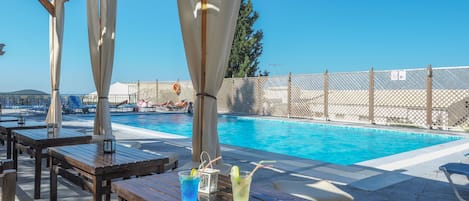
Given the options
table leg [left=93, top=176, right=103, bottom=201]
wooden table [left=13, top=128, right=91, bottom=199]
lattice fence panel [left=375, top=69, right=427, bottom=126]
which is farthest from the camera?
lattice fence panel [left=375, top=69, right=427, bottom=126]

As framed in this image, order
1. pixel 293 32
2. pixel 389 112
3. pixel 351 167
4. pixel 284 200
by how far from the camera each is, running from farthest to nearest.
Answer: pixel 293 32 → pixel 389 112 → pixel 351 167 → pixel 284 200

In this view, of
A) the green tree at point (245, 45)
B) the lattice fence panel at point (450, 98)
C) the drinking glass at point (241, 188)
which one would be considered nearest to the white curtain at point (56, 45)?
the drinking glass at point (241, 188)

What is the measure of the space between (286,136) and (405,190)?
619 centimetres

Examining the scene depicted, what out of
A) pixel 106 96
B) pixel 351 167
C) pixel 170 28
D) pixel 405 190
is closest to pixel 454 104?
pixel 351 167

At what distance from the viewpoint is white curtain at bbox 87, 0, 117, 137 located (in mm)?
4438

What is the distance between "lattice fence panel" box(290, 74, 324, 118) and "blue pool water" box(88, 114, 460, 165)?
3.67ft

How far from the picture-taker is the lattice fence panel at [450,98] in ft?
29.1

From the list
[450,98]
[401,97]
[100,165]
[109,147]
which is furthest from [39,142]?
[401,97]

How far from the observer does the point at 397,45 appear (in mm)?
19297

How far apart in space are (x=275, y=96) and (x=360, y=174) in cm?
971

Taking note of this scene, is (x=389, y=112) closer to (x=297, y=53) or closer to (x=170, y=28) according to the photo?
(x=170, y=28)

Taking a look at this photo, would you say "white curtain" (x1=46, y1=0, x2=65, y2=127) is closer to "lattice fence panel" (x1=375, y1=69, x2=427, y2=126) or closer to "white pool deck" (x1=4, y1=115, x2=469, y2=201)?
"white pool deck" (x1=4, y1=115, x2=469, y2=201)

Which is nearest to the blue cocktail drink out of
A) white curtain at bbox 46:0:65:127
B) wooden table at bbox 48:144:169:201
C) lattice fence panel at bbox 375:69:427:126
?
wooden table at bbox 48:144:169:201

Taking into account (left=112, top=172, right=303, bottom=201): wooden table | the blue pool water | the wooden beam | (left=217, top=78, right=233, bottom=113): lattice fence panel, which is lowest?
the blue pool water
